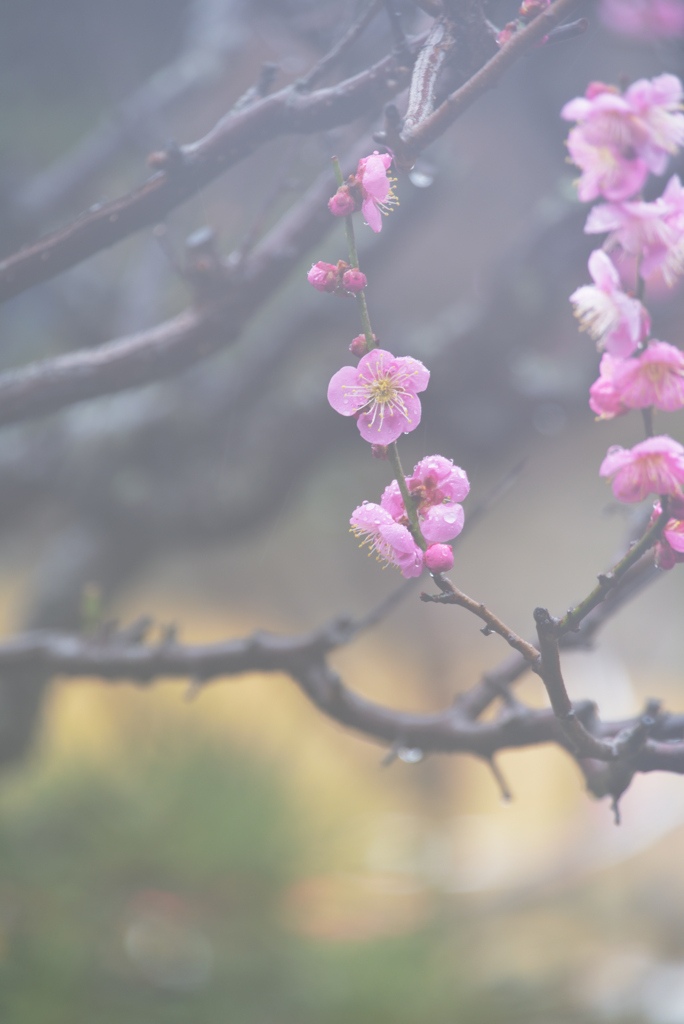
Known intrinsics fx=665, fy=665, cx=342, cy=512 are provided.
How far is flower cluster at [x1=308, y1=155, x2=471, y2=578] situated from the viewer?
21cm

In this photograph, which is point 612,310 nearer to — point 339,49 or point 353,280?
point 353,280

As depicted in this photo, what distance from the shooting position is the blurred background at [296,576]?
1.24ft

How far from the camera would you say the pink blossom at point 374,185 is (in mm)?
230

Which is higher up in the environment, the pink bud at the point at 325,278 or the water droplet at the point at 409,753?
the pink bud at the point at 325,278

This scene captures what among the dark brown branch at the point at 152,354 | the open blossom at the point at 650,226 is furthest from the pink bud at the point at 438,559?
the dark brown branch at the point at 152,354

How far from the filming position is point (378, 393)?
22cm

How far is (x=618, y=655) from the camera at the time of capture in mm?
589

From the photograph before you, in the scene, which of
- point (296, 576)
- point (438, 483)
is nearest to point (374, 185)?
point (438, 483)

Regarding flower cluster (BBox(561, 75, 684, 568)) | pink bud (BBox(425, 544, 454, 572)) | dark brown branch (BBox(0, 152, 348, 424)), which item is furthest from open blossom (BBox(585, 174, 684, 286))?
dark brown branch (BBox(0, 152, 348, 424))

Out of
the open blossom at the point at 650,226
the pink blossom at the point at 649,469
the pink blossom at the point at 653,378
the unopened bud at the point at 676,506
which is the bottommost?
the unopened bud at the point at 676,506

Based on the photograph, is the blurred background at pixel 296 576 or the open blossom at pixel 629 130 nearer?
the open blossom at pixel 629 130

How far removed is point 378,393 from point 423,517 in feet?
0.14

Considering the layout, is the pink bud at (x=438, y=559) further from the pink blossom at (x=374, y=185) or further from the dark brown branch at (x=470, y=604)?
the pink blossom at (x=374, y=185)

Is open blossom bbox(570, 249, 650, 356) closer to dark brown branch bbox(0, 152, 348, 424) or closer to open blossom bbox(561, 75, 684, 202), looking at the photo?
open blossom bbox(561, 75, 684, 202)
